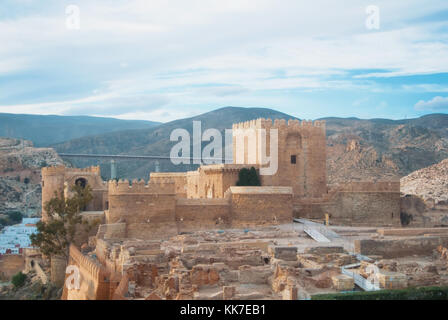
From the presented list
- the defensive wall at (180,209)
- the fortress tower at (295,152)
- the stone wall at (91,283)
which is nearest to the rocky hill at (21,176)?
the fortress tower at (295,152)

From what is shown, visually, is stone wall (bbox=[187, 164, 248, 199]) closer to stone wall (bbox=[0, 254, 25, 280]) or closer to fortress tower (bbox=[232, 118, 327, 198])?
fortress tower (bbox=[232, 118, 327, 198])

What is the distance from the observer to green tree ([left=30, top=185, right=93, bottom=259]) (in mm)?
29359

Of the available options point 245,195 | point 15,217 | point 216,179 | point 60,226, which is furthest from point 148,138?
point 60,226

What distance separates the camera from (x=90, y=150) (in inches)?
5965

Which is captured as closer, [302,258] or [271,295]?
[271,295]

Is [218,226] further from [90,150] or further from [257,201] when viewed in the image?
[90,150]


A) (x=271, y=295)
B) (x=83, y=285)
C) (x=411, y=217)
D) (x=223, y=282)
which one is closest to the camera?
(x=271, y=295)

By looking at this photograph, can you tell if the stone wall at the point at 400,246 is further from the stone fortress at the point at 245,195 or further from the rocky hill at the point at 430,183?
the rocky hill at the point at 430,183

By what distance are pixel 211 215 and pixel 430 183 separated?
23.2 meters

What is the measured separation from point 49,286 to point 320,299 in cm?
1732

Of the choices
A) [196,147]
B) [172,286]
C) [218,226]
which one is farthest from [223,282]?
[196,147]

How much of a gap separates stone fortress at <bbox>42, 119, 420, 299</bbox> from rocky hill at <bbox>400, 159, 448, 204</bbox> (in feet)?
28.6
